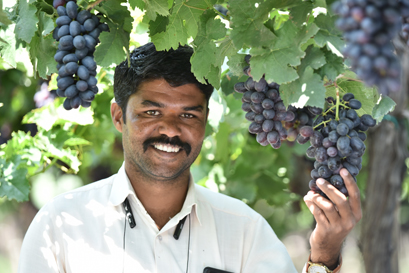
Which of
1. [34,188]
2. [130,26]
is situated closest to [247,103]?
[130,26]

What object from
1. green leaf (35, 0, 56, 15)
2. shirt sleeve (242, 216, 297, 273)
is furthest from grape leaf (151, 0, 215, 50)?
shirt sleeve (242, 216, 297, 273)

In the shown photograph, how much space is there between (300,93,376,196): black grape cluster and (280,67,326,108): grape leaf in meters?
0.20

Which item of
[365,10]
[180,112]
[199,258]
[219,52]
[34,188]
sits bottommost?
[34,188]

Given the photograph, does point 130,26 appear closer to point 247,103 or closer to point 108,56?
point 108,56

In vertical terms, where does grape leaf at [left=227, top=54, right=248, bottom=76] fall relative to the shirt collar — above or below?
above

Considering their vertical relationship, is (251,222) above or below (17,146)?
below

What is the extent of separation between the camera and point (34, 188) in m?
4.03

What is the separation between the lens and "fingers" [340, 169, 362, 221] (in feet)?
4.61

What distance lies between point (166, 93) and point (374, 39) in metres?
1.34

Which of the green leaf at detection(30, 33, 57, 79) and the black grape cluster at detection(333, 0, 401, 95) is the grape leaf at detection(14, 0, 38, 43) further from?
the black grape cluster at detection(333, 0, 401, 95)

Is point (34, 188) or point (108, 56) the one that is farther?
point (34, 188)

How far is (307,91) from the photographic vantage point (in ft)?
4.05

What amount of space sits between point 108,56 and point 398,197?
2.74 m

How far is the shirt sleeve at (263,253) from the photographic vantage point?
2150mm
